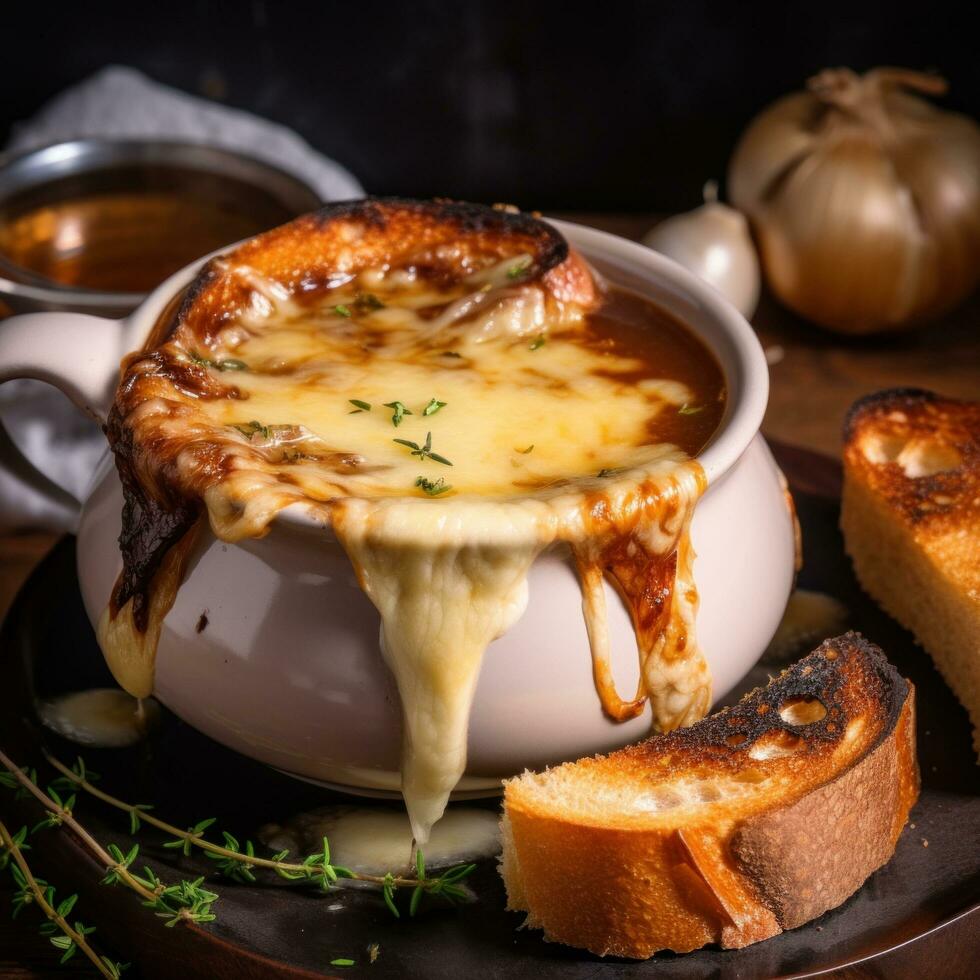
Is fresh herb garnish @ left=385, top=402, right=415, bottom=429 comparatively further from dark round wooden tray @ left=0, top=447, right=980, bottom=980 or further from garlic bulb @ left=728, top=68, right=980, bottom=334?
garlic bulb @ left=728, top=68, right=980, bottom=334

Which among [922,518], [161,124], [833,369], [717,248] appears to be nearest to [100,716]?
[922,518]

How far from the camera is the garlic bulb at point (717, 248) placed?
9.65 ft

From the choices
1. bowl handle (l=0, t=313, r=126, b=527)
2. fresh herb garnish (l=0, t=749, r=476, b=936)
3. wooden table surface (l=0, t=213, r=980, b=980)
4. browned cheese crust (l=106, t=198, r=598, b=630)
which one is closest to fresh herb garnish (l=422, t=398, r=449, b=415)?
browned cheese crust (l=106, t=198, r=598, b=630)

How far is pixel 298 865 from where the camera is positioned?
154 cm

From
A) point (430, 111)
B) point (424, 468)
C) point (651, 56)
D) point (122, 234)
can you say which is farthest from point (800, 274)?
point (424, 468)

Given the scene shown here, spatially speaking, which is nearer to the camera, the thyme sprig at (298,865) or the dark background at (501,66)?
the thyme sprig at (298,865)

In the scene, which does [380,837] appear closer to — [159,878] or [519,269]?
[159,878]

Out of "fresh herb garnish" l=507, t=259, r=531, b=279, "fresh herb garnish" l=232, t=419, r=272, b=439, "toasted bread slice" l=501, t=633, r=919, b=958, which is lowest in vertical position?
"toasted bread slice" l=501, t=633, r=919, b=958

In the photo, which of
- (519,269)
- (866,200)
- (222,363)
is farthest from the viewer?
(866,200)

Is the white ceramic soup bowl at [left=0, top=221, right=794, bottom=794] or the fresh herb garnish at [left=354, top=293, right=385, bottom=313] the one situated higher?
the fresh herb garnish at [left=354, top=293, right=385, bottom=313]

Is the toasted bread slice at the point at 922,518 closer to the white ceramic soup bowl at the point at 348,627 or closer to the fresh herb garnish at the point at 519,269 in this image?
the white ceramic soup bowl at the point at 348,627

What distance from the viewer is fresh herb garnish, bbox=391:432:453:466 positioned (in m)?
1.56

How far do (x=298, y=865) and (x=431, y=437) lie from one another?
0.47 metres

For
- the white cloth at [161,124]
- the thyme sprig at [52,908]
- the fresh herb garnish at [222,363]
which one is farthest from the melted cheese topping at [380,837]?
the white cloth at [161,124]
